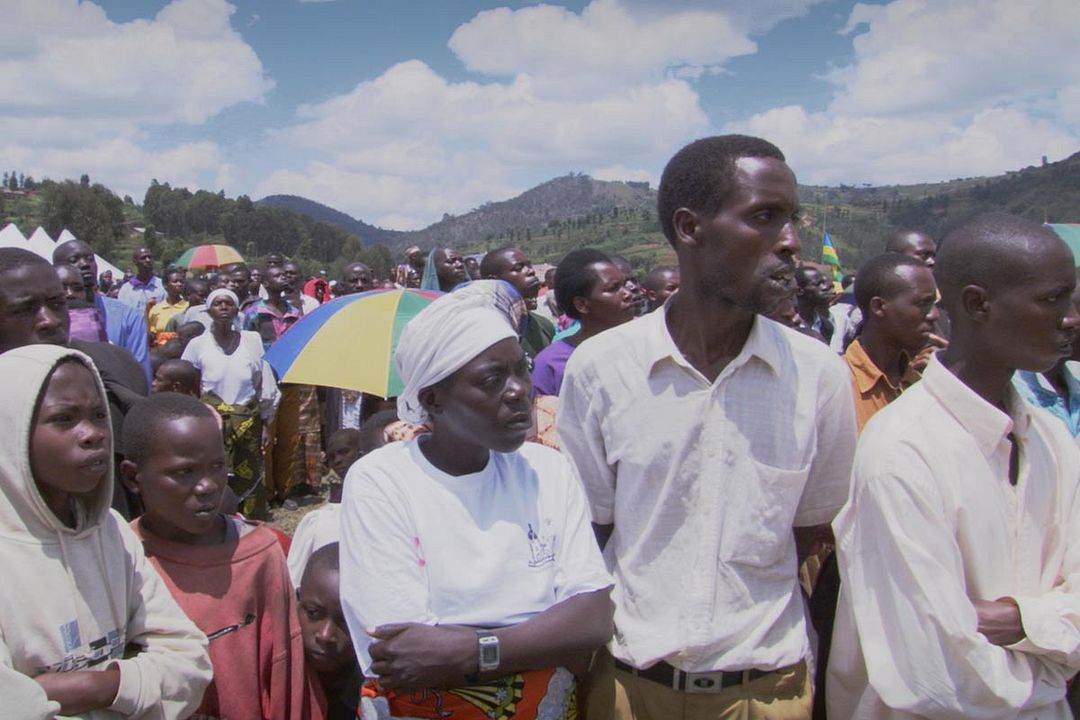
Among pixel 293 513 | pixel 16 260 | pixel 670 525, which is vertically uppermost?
pixel 16 260

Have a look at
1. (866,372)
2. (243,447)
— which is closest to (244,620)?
(866,372)

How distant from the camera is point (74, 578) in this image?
212cm

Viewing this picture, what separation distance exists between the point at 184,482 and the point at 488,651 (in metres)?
1.29

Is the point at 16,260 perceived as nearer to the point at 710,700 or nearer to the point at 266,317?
the point at 710,700

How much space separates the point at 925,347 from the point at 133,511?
3.36 m

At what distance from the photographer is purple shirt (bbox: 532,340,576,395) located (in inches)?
159

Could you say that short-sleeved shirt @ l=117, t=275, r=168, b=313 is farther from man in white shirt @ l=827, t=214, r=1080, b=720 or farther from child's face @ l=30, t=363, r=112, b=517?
man in white shirt @ l=827, t=214, r=1080, b=720

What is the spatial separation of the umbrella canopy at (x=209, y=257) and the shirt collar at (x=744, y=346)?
14288 mm

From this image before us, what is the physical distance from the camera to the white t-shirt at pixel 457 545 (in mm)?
1957

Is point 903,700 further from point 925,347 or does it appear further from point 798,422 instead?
point 925,347

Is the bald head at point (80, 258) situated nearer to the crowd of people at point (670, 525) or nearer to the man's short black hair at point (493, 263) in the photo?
the man's short black hair at point (493, 263)

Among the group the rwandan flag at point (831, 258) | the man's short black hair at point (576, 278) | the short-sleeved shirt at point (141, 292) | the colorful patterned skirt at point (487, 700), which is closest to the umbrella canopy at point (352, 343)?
the man's short black hair at point (576, 278)

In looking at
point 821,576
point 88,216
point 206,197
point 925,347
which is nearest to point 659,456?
point 821,576

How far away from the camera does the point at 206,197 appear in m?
97.9
